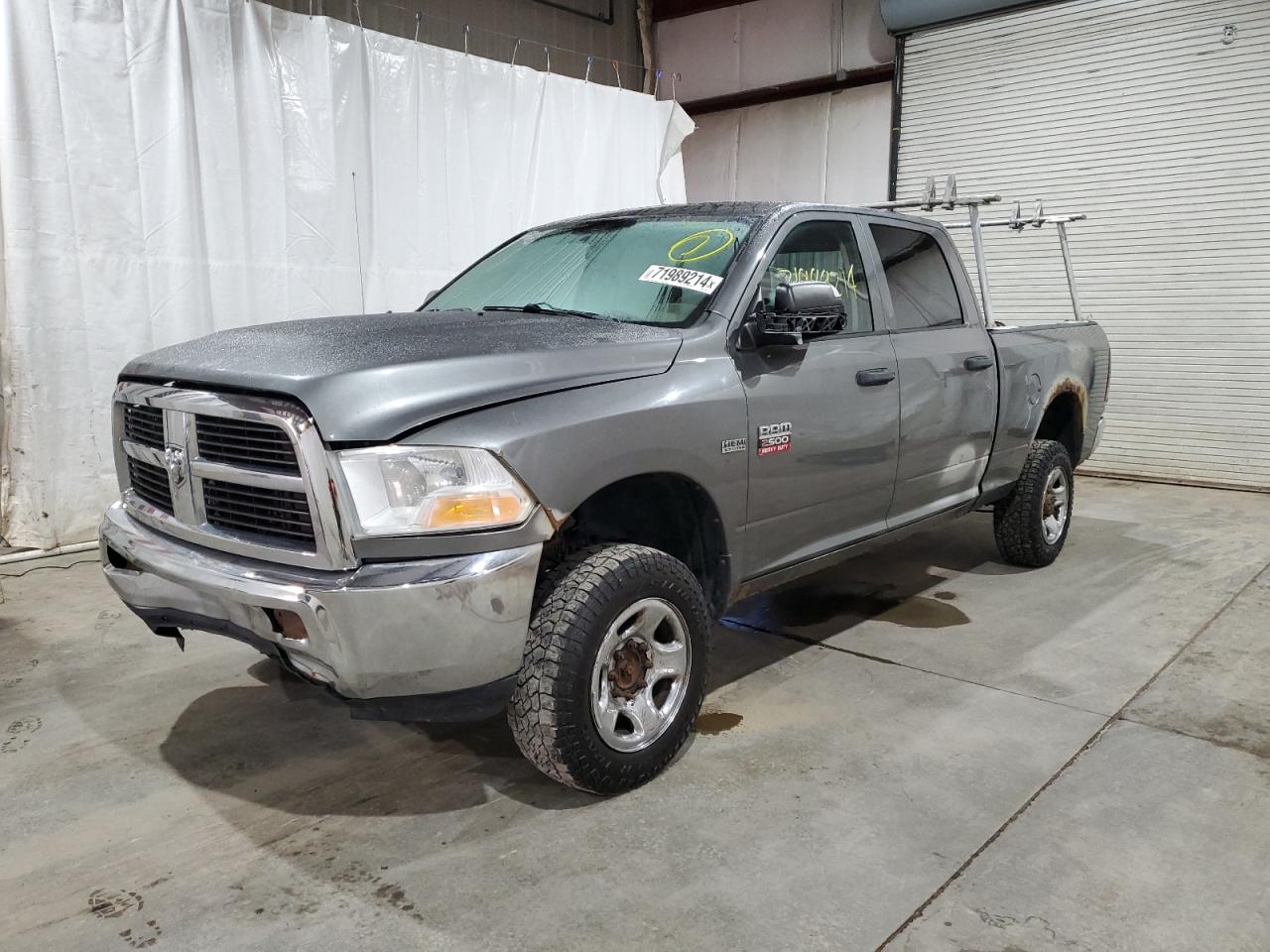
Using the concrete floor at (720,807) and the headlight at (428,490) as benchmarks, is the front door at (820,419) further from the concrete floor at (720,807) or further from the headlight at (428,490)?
the headlight at (428,490)

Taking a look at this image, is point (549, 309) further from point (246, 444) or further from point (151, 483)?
point (151, 483)

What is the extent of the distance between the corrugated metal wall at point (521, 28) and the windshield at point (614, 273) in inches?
182

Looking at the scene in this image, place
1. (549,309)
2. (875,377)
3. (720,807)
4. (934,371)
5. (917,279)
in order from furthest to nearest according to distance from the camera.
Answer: (917,279) < (934,371) < (875,377) < (549,309) < (720,807)

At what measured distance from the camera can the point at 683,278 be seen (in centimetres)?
314

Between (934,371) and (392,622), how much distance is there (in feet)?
8.23

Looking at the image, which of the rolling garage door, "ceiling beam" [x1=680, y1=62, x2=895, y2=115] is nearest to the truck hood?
the rolling garage door

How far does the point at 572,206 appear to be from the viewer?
293 inches

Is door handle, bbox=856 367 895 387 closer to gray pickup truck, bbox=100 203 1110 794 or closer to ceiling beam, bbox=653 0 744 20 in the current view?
gray pickup truck, bbox=100 203 1110 794

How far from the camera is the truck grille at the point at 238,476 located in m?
2.21

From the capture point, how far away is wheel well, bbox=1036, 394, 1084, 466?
5223 mm

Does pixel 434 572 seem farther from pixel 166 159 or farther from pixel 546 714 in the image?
pixel 166 159

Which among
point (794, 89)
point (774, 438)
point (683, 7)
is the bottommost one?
point (774, 438)

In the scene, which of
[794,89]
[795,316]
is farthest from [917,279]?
[794,89]

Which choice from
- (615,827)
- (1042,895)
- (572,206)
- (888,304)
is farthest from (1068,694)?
(572,206)
